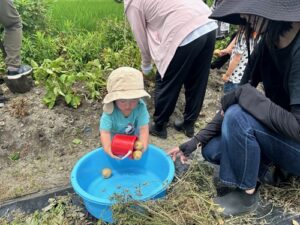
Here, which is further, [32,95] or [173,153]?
[32,95]

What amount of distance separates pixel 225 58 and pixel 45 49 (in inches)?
67.4

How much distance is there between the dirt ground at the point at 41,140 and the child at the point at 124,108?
50 cm

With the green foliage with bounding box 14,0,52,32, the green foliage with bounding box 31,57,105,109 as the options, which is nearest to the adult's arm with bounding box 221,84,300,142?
the green foliage with bounding box 31,57,105,109

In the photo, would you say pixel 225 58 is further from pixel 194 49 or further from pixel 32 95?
pixel 32 95

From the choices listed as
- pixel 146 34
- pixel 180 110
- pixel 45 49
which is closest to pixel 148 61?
pixel 146 34

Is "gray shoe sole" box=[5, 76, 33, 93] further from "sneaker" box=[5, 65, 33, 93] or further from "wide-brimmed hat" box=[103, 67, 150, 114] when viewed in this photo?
"wide-brimmed hat" box=[103, 67, 150, 114]

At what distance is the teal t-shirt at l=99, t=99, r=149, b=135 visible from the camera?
254 centimetres

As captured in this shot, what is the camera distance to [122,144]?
2.46m

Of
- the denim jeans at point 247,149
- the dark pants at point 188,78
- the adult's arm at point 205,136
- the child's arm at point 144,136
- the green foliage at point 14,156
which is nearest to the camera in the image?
the denim jeans at point 247,149

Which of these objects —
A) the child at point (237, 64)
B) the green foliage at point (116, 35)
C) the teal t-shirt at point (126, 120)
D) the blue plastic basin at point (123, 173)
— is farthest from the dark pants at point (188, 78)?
the green foliage at point (116, 35)

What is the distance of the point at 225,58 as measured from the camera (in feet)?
11.4

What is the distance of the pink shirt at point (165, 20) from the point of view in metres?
2.71

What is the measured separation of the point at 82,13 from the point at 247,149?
3604mm

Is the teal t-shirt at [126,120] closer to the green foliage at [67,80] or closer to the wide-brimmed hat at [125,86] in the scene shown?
the wide-brimmed hat at [125,86]
